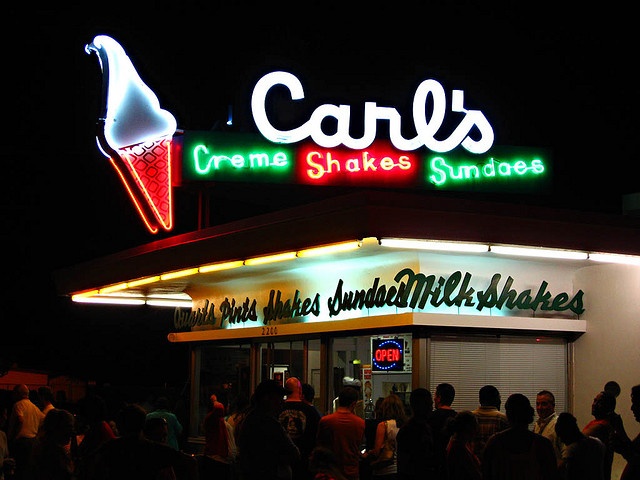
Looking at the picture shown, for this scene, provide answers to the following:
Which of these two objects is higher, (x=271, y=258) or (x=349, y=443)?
(x=271, y=258)

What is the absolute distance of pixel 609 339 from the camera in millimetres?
15211

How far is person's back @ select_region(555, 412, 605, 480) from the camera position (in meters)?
8.93

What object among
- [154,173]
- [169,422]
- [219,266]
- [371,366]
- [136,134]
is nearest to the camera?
[169,422]

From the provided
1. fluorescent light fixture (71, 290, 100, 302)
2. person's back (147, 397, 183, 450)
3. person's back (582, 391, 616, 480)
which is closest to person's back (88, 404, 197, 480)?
person's back (582, 391, 616, 480)

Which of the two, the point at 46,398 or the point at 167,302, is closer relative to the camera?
the point at 46,398

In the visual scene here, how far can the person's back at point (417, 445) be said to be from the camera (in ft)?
33.2

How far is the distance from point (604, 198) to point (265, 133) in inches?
967

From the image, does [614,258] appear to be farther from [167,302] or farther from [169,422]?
[167,302]

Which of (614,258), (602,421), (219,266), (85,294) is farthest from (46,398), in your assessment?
(614,258)

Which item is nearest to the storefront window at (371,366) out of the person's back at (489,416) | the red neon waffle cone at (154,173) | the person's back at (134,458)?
the person's back at (489,416)

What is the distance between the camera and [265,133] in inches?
772

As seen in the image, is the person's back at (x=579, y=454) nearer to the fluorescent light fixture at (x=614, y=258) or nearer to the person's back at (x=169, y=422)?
the fluorescent light fixture at (x=614, y=258)

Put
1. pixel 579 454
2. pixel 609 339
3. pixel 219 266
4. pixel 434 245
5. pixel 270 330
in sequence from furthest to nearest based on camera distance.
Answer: pixel 270 330 → pixel 219 266 → pixel 609 339 → pixel 434 245 → pixel 579 454

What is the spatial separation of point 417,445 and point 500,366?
5.32 metres
